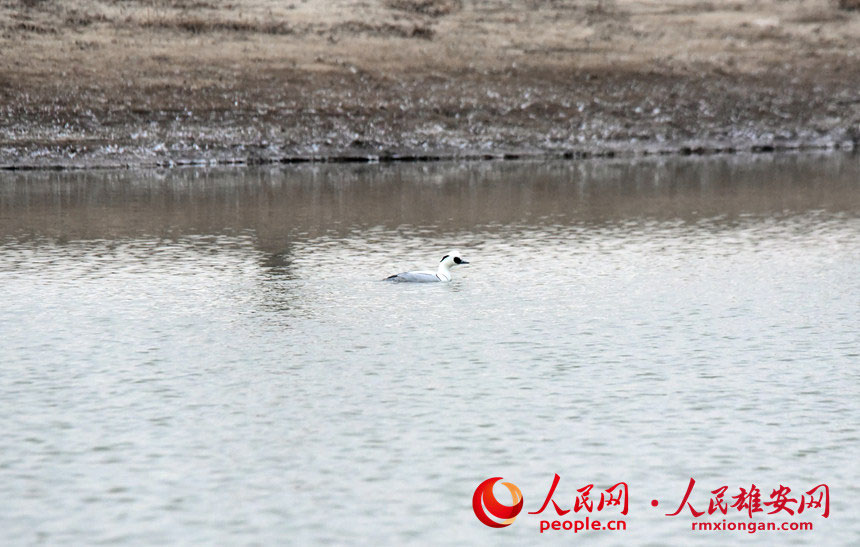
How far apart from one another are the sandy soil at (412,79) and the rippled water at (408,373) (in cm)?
2380

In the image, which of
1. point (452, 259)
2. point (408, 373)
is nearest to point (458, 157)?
point (452, 259)

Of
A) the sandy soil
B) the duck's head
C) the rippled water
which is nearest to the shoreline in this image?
the sandy soil

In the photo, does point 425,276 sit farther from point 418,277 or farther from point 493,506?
point 493,506

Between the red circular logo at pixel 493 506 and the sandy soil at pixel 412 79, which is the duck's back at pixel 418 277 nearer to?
the red circular logo at pixel 493 506

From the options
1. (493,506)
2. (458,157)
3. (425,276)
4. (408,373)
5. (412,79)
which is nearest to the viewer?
(493,506)

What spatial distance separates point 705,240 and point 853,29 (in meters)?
47.4

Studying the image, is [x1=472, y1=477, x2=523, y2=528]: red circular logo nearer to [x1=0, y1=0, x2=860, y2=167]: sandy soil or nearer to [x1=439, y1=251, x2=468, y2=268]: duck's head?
[x1=439, y1=251, x2=468, y2=268]: duck's head

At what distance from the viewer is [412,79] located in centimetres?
6412

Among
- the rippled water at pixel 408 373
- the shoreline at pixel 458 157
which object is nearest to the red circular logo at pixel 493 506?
the rippled water at pixel 408 373

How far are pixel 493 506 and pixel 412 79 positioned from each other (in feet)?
175

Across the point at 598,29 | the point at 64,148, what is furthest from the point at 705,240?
the point at 598,29

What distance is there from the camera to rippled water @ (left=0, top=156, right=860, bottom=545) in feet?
40.5

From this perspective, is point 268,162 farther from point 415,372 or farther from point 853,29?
point 415,372

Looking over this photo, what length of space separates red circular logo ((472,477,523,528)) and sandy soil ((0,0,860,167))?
46749mm
